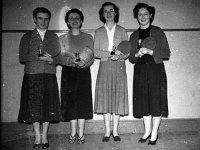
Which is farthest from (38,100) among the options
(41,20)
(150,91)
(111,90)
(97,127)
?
(150,91)

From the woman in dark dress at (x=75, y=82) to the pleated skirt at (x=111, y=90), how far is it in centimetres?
19

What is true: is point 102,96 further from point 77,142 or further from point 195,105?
point 195,105

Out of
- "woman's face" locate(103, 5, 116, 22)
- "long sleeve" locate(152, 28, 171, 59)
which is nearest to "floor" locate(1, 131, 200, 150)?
"long sleeve" locate(152, 28, 171, 59)

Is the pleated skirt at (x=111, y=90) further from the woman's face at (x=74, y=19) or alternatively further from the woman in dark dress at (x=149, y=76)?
the woman's face at (x=74, y=19)

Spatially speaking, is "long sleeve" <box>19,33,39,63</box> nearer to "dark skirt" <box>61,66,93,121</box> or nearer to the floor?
"dark skirt" <box>61,66,93,121</box>

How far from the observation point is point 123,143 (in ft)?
13.0

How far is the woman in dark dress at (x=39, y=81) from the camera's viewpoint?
3.81 meters

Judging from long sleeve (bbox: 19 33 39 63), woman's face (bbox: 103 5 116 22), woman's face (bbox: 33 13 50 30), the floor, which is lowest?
the floor

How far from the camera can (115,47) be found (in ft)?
12.7

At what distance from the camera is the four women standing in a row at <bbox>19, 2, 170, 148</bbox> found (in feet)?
12.8

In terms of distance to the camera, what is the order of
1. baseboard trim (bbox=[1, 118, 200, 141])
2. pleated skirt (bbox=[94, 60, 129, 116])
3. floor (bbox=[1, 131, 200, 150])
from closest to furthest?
floor (bbox=[1, 131, 200, 150]), pleated skirt (bbox=[94, 60, 129, 116]), baseboard trim (bbox=[1, 118, 200, 141])

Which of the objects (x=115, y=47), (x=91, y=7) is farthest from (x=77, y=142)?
(x=91, y=7)

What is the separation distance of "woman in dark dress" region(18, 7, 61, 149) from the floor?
0.32 metres

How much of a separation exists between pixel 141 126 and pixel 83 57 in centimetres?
193
